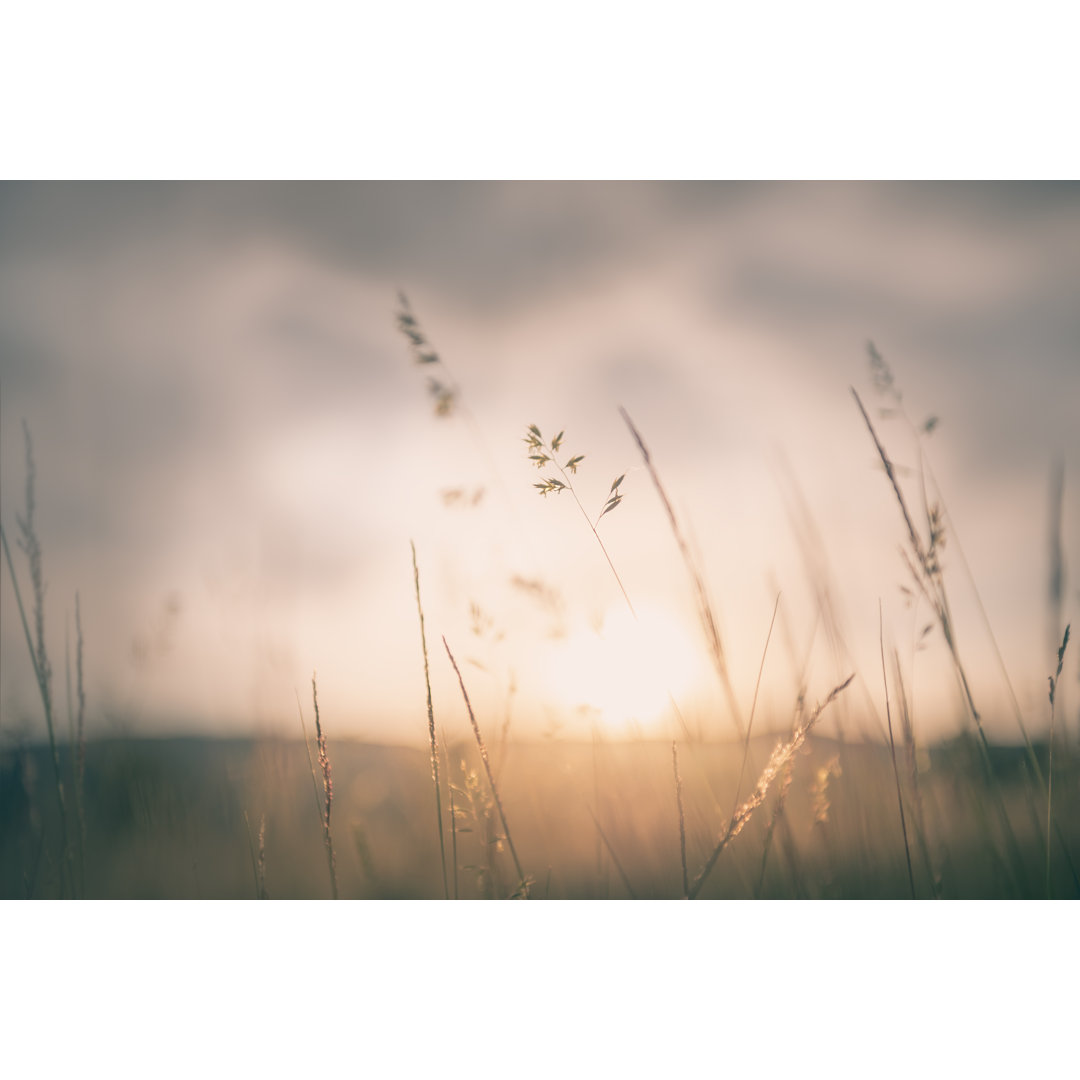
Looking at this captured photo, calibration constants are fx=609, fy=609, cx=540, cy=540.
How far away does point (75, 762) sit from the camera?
1.17 metres

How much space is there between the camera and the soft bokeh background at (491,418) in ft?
4.05

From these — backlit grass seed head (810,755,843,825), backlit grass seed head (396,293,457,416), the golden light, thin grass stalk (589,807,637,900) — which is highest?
backlit grass seed head (396,293,457,416)

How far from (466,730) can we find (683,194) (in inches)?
47.8

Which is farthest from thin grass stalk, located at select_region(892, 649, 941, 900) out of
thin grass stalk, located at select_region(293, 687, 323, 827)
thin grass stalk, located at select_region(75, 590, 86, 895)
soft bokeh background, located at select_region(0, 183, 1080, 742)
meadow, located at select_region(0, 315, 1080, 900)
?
thin grass stalk, located at select_region(75, 590, 86, 895)

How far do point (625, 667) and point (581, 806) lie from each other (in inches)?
11.2

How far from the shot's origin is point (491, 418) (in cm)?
134

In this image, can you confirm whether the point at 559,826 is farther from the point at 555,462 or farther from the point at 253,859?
the point at 555,462

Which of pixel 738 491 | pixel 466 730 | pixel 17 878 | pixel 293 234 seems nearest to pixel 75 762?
pixel 17 878

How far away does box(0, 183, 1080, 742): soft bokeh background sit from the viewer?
1233mm

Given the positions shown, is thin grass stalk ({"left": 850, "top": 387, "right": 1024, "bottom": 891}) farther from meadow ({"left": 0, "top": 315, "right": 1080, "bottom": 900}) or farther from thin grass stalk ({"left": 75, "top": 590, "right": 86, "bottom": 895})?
thin grass stalk ({"left": 75, "top": 590, "right": 86, "bottom": 895})

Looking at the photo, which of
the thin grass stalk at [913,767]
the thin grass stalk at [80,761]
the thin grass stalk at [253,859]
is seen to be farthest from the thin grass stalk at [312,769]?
the thin grass stalk at [913,767]

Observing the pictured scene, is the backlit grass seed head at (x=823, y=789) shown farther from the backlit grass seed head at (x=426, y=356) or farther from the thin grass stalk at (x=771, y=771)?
the backlit grass seed head at (x=426, y=356)
